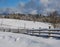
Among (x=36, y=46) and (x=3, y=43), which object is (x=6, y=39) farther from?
(x=36, y=46)

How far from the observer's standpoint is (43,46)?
1100 centimetres

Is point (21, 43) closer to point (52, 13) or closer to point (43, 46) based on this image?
point (43, 46)

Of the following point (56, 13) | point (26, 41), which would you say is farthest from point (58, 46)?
point (56, 13)

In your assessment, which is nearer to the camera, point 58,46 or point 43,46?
point 43,46

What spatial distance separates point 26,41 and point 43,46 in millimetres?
1213

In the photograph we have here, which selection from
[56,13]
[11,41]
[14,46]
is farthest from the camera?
[56,13]

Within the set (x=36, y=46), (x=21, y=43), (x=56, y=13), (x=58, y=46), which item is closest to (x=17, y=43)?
(x=21, y=43)

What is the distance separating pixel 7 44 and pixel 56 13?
66.4m

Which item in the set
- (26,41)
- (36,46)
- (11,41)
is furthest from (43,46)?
(11,41)

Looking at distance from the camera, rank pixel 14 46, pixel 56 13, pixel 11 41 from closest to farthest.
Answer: pixel 14 46, pixel 11 41, pixel 56 13

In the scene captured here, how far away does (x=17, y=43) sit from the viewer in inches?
437

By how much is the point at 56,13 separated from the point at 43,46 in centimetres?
6593

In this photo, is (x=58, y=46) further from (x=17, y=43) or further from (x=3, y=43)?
(x=3, y=43)

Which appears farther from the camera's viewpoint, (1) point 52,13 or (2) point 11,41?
(1) point 52,13
